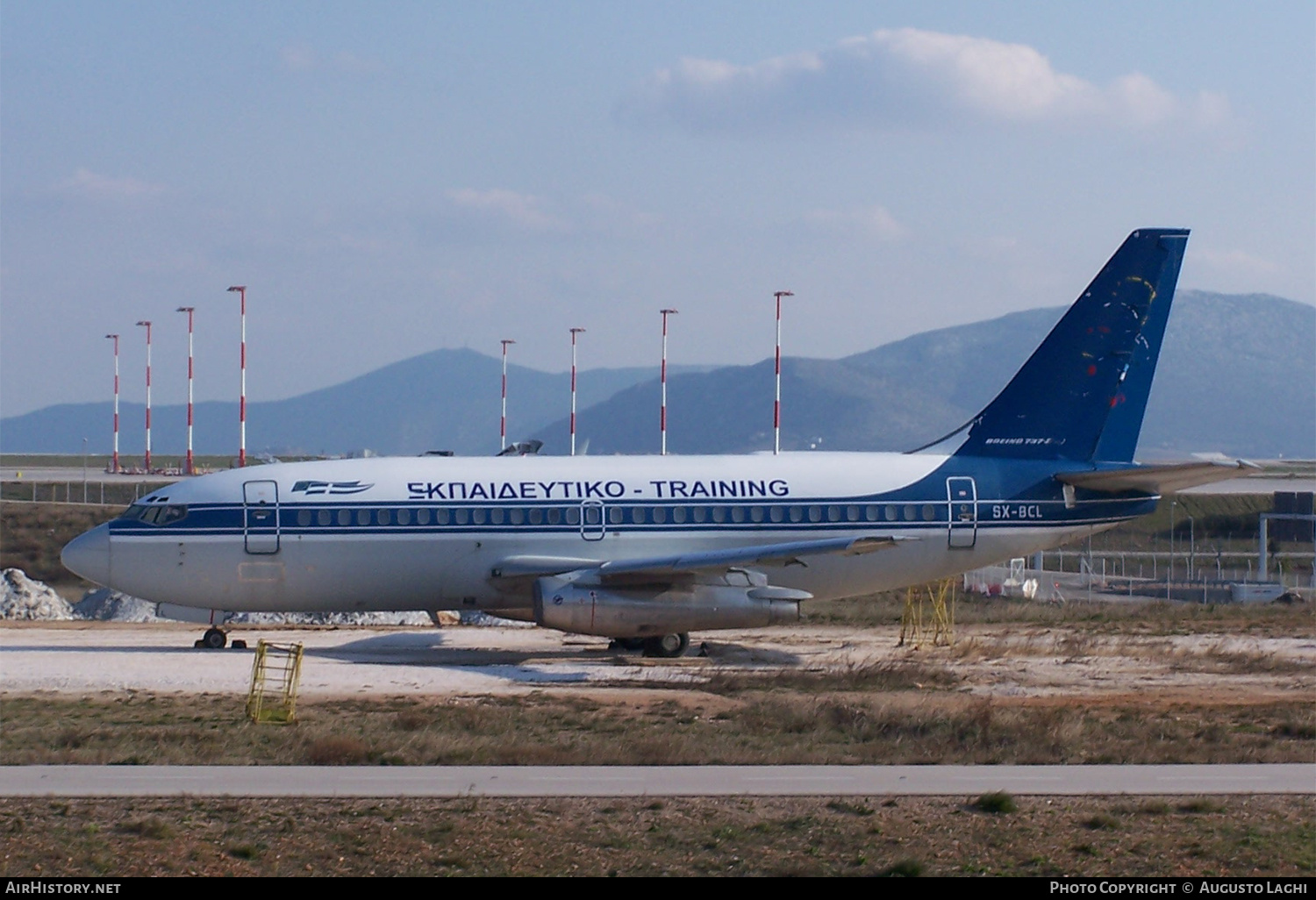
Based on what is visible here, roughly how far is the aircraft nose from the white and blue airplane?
4cm

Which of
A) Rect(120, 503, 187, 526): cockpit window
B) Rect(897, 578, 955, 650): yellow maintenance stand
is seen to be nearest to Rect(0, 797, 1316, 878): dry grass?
Rect(120, 503, 187, 526): cockpit window

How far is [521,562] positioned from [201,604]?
6.30 m

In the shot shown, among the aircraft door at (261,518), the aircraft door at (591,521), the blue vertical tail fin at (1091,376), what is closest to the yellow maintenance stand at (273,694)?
the aircraft door at (261,518)

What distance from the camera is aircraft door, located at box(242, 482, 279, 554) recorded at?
2895 cm

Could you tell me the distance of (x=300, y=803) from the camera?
14.4 metres

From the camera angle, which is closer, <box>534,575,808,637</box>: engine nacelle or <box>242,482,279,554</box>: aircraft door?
<box>534,575,808,637</box>: engine nacelle

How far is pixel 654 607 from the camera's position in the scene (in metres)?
27.9

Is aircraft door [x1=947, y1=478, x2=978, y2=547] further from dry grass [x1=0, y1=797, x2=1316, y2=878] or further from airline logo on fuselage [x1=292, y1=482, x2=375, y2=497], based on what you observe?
dry grass [x1=0, y1=797, x2=1316, y2=878]

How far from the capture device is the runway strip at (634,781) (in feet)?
49.3

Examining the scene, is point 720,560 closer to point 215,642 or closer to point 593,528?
point 593,528

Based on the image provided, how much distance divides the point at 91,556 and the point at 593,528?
963cm

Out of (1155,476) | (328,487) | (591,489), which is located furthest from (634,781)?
(1155,476)

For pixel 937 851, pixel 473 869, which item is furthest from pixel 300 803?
pixel 937 851

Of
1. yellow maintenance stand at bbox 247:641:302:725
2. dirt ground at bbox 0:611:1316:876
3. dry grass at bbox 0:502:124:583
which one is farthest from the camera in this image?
dry grass at bbox 0:502:124:583
